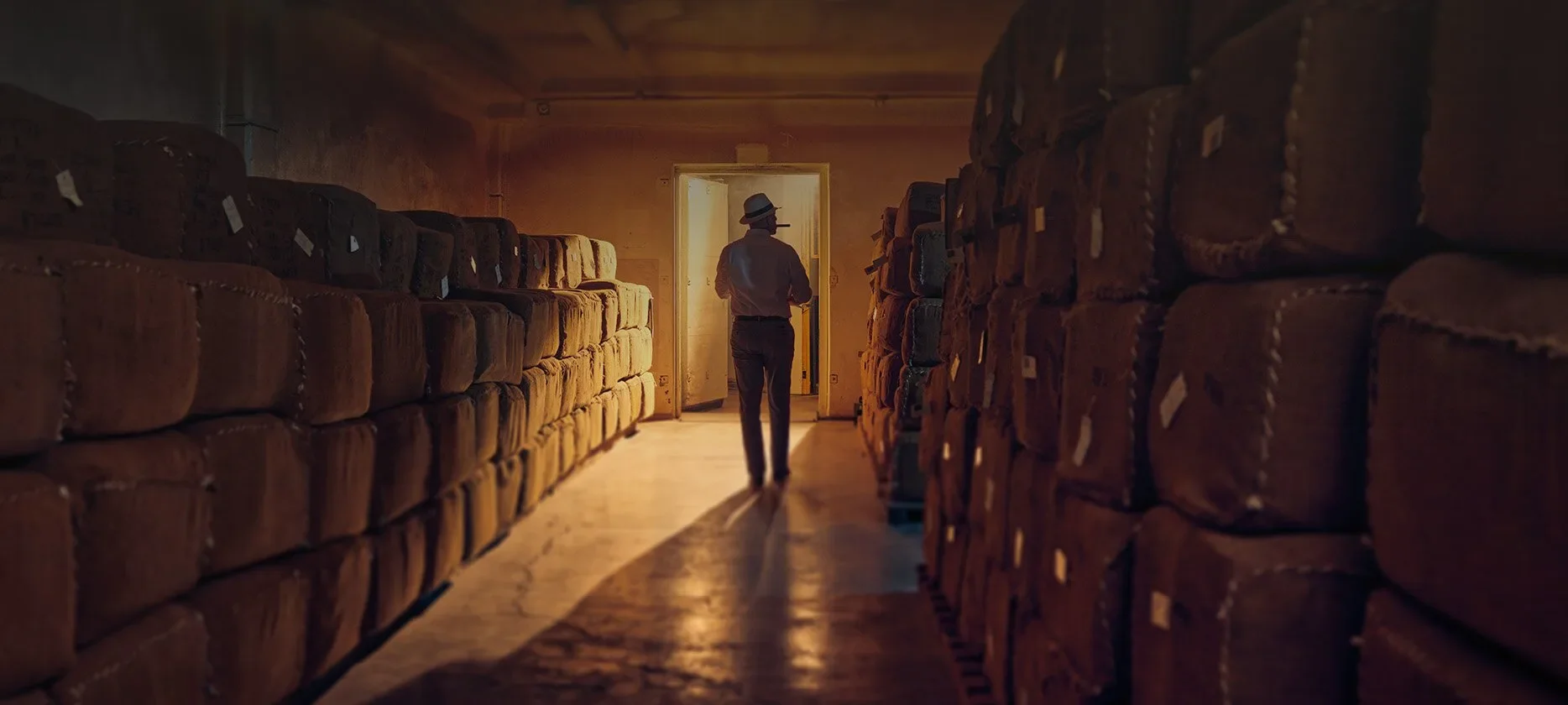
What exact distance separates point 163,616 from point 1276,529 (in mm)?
1634

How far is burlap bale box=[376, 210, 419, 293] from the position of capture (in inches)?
113

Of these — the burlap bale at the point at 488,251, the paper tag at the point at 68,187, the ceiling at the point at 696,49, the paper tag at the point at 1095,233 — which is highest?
the ceiling at the point at 696,49

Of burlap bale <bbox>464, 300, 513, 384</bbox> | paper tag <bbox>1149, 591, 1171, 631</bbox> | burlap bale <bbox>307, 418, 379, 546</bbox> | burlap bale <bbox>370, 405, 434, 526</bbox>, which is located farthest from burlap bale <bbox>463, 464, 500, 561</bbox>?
paper tag <bbox>1149, 591, 1171, 631</bbox>

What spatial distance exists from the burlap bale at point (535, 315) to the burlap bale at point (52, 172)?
84.8 inches

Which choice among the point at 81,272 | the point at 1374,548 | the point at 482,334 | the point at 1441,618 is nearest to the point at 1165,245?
the point at 1374,548

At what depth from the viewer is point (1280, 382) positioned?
1019mm

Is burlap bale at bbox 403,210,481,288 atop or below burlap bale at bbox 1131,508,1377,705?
atop

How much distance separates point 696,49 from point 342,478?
5599mm

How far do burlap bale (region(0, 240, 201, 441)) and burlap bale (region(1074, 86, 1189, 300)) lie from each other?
4.95 ft

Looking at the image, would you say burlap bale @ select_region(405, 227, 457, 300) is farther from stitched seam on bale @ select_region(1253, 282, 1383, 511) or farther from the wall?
the wall

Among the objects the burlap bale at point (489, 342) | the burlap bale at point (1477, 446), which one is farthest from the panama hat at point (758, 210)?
the burlap bale at point (1477, 446)

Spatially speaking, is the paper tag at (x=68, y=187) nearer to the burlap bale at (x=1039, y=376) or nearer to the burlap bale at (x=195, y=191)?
the burlap bale at (x=195, y=191)

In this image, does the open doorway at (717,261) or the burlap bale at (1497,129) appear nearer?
the burlap bale at (1497,129)

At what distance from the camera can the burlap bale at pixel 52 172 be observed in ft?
4.65
